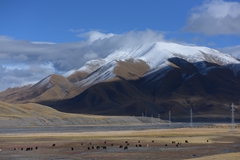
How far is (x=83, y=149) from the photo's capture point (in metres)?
72.4

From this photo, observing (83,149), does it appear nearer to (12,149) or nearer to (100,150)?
(100,150)

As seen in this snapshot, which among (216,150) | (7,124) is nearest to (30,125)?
(7,124)

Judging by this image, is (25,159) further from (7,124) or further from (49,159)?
(7,124)

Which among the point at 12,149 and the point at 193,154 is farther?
the point at 12,149

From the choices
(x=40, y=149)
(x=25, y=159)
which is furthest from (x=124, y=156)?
(x=40, y=149)

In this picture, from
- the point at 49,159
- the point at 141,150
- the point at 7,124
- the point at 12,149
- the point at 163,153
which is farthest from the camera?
the point at 7,124

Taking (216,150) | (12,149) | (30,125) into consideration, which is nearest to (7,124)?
(30,125)

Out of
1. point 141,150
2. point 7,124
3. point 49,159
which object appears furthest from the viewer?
point 7,124

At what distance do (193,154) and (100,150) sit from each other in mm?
14200

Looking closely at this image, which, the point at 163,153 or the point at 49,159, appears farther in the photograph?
the point at 163,153

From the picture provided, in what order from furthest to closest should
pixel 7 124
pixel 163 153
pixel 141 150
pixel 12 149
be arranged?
pixel 7 124, pixel 12 149, pixel 141 150, pixel 163 153

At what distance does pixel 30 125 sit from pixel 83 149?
129 meters

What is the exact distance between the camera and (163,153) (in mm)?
64312

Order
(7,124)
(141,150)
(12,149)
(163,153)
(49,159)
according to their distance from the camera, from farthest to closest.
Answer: (7,124)
(12,149)
(141,150)
(163,153)
(49,159)
